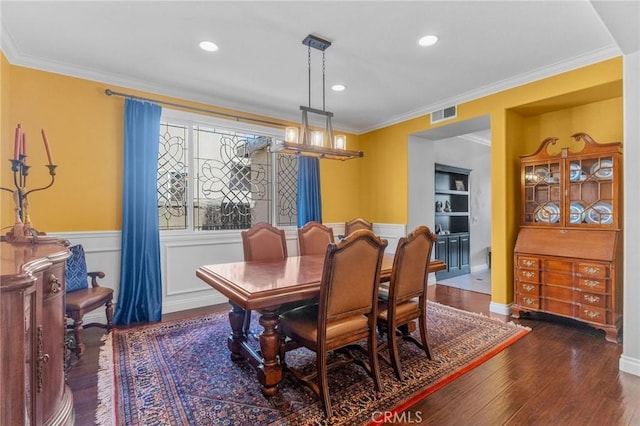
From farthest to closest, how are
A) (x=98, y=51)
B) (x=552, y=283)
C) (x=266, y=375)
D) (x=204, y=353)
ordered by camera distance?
(x=552, y=283) < (x=98, y=51) < (x=204, y=353) < (x=266, y=375)

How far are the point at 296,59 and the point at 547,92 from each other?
268cm

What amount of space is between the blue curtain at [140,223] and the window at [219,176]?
31cm

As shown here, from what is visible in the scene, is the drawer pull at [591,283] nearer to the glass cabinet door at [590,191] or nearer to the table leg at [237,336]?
the glass cabinet door at [590,191]

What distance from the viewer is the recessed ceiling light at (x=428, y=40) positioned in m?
2.61

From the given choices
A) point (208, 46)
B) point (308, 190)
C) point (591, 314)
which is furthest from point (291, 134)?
point (591, 314)

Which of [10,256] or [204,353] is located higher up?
[10,256]

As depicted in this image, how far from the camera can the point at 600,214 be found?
10.1ft

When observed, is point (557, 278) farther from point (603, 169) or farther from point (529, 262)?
→ point (603, 169)

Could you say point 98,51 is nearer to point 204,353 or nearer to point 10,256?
point 10,256

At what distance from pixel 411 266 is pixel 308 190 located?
2.76 metres

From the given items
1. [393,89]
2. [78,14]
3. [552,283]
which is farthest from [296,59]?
[552,283]

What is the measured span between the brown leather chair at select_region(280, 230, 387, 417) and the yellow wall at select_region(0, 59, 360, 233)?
2585mm

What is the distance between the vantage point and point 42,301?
143 cm

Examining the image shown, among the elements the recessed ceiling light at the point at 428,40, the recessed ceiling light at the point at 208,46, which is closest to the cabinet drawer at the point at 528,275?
the recessed ceiling light at the point at 428,40
